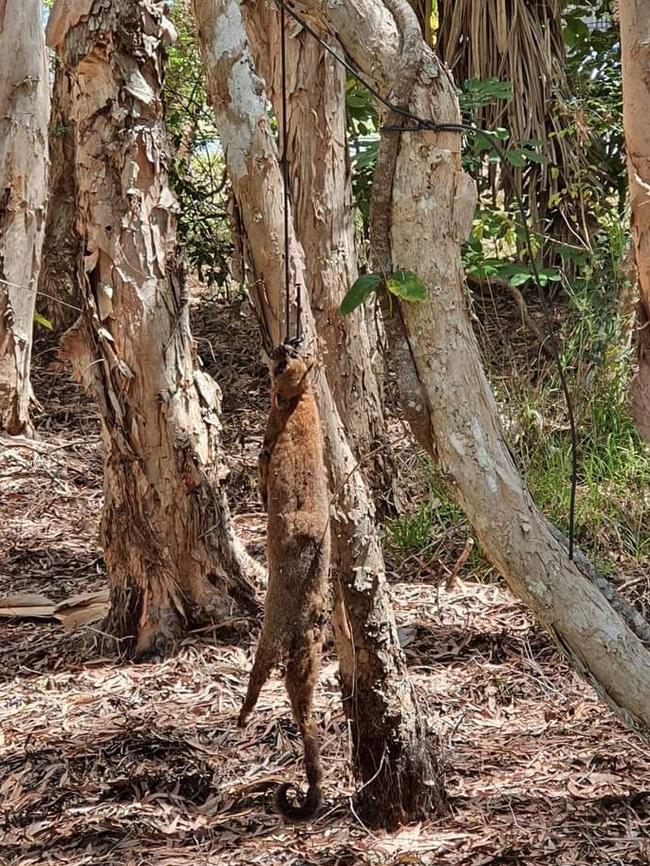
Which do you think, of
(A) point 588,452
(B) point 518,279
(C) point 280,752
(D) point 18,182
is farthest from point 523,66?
(C) point 280,752

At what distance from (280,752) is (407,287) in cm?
162

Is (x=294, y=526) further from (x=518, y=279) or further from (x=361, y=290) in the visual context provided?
(x=518, y=279)

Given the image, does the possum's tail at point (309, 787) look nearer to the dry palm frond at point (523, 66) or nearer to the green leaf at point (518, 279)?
the green leaf at point (518, 279)

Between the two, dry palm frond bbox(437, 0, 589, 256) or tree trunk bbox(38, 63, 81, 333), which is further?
tree trunk bbox(38, 63, 81, 333)

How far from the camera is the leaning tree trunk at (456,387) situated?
2180mm

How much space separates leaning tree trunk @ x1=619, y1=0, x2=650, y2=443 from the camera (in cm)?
261

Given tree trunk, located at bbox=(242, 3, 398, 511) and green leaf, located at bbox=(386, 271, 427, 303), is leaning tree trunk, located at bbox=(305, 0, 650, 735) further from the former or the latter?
tree trunk, located at bbox=(242, 3, 398, 511)

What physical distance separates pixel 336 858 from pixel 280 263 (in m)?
1.41

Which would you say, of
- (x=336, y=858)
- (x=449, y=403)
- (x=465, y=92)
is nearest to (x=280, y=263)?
(x=449, y=403)

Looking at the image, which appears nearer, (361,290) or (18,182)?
(361,290)

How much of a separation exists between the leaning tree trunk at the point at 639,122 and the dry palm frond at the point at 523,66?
349cm

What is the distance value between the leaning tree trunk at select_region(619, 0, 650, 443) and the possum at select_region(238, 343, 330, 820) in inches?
42.3

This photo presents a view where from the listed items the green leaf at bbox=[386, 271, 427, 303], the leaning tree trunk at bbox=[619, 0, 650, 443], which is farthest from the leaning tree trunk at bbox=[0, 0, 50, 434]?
the green leaf at bbox=[386, 271, 427, 303]

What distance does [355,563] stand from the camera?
2.58 meters
